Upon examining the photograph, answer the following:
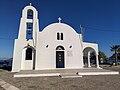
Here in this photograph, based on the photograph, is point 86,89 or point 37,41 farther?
point 37,41

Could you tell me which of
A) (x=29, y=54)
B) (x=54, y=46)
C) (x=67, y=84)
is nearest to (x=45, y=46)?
(x=54, y=46)

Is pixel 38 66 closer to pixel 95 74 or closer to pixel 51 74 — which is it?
pixel 51 74

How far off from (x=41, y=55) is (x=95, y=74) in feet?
20.5

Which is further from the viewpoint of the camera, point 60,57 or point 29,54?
point 60,57

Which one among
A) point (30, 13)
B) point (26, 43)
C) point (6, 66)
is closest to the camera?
point (26, 43)

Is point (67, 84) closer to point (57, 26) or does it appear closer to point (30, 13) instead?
point (57, 26)

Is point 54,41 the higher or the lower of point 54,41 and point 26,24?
the lower

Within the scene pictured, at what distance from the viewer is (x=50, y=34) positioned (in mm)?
14719

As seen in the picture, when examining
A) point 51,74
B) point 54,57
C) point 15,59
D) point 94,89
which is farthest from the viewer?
point 54,57

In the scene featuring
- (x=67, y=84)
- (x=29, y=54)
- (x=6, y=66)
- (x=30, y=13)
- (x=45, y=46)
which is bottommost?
(x=6, y=66)

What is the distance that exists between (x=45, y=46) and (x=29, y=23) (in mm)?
3634

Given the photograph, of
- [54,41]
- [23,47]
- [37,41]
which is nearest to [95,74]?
[54,41]

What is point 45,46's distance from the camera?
46.8 ft

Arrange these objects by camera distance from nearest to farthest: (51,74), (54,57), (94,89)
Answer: (94,89)
(51,74)
(54,57)
